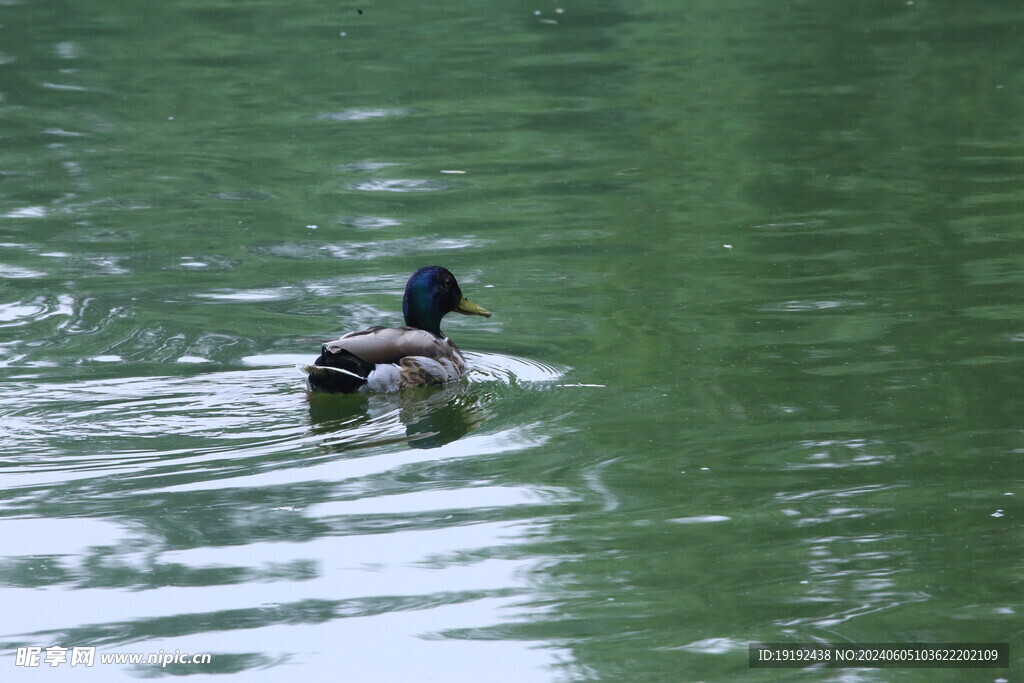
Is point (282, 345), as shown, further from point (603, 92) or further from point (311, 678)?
point (603, 92)

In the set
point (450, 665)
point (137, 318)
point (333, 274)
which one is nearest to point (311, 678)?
point (450, 665)

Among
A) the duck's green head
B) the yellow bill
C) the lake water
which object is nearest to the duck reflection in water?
the lake water

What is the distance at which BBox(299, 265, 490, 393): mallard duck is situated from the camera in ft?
26.7

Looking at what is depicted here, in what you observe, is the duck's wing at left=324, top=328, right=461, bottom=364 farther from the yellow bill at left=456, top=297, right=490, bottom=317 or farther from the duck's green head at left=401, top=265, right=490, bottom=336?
the yellow bill at left=456, top=297, right=490, bottom=317

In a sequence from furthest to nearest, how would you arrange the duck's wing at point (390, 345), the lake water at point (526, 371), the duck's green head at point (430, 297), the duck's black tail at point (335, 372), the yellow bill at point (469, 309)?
the yellow bill at point (469, 309)
the duck's green head at point (430, 297)
the duck's wing at point (390, 345)
the duck's black tail at point (335, 372)
the lake water at point (526, 371)

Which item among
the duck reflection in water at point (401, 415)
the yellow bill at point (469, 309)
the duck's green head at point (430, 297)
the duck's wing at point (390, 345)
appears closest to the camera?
the duck reflection in water at point (401, 415)

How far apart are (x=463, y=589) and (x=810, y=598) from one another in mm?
1207

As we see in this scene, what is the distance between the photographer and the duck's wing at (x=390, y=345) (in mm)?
8234

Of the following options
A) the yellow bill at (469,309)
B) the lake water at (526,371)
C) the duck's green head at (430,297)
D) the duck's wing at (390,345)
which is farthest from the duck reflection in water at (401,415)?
the yellow bill at (469,309)

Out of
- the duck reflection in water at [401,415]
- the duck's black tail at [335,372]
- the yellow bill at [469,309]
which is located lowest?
the duck reflection in water at [401,415]

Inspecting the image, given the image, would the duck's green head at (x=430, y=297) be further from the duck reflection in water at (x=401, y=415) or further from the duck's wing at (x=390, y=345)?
the duck reflection in water at (x=401, y=415)

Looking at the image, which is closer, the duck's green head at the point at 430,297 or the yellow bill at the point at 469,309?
the duck's green head at the point at 430,297

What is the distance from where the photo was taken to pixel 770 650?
17.0 feet

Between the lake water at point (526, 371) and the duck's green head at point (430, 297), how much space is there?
0.31 m
